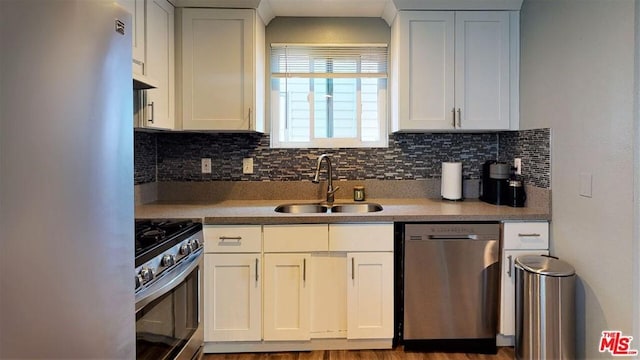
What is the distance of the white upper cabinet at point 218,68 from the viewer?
96.9 inches

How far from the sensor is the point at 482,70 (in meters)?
2.55

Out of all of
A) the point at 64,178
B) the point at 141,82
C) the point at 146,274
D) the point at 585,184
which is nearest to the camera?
the point at 64,178

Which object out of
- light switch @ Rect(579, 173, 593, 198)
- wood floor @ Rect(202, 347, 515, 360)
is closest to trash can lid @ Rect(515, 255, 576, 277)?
light switch @ Rect(579, 173, 593, 198)

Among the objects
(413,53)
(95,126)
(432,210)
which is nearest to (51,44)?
(95,126)

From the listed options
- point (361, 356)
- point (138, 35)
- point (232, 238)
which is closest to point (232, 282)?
point (232, 238)

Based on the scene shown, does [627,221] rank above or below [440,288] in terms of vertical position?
above

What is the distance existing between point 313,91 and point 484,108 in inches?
47.5

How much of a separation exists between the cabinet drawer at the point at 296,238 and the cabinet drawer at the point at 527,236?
1058 mm

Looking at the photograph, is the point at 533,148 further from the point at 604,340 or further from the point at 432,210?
the point at 604,340

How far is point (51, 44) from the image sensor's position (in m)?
0.81

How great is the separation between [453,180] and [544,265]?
0.89 m

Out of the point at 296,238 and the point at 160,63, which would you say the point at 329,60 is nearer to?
the point at 160,63

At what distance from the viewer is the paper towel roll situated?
107 inches

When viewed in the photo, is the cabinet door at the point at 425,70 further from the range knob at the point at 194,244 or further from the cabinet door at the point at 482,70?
the range knob at the point at 194,244
